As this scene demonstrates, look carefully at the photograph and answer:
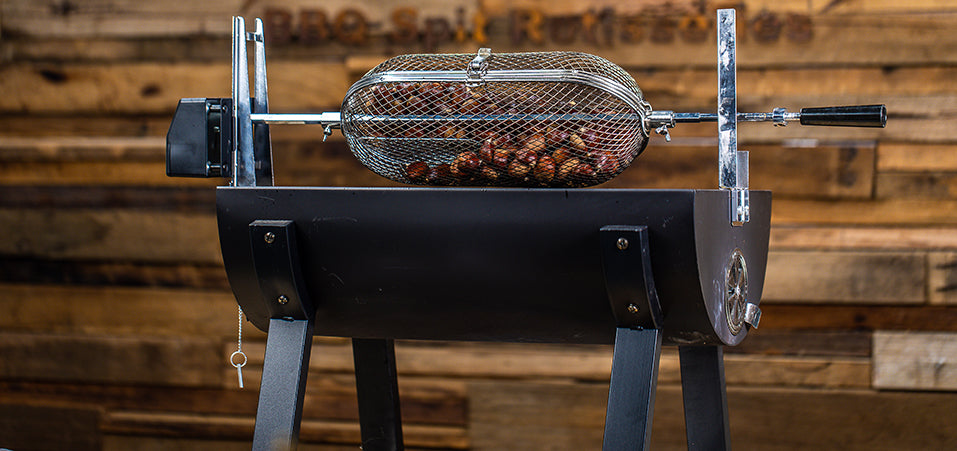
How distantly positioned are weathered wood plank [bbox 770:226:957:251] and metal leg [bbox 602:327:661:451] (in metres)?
1.17

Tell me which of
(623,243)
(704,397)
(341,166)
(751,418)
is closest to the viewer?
(623,243)

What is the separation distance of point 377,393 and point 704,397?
1.93ft

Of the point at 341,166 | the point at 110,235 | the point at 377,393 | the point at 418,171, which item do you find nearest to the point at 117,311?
the point at 110,235

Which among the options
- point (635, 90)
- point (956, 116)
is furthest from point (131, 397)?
point (956, 116)

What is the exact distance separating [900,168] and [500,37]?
3.31 feet

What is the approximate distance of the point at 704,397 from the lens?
147cm

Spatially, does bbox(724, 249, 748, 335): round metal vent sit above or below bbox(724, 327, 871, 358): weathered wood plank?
above

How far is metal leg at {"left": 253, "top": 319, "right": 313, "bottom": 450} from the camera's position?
1152 mm

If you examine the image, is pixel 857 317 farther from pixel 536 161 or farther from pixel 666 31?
pixel 536 161

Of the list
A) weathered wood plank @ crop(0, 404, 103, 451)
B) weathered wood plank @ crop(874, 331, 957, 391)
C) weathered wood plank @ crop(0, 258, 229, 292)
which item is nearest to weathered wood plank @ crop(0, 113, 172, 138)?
weathered wood plank @ crop(0, 258, 229, 292)

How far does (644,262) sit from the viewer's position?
1019 millimetres

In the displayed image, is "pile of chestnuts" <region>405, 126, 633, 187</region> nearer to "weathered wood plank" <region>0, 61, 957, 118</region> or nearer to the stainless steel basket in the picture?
the stainless steel basket

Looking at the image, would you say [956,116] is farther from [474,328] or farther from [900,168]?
[474,328]

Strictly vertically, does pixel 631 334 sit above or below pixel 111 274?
above
